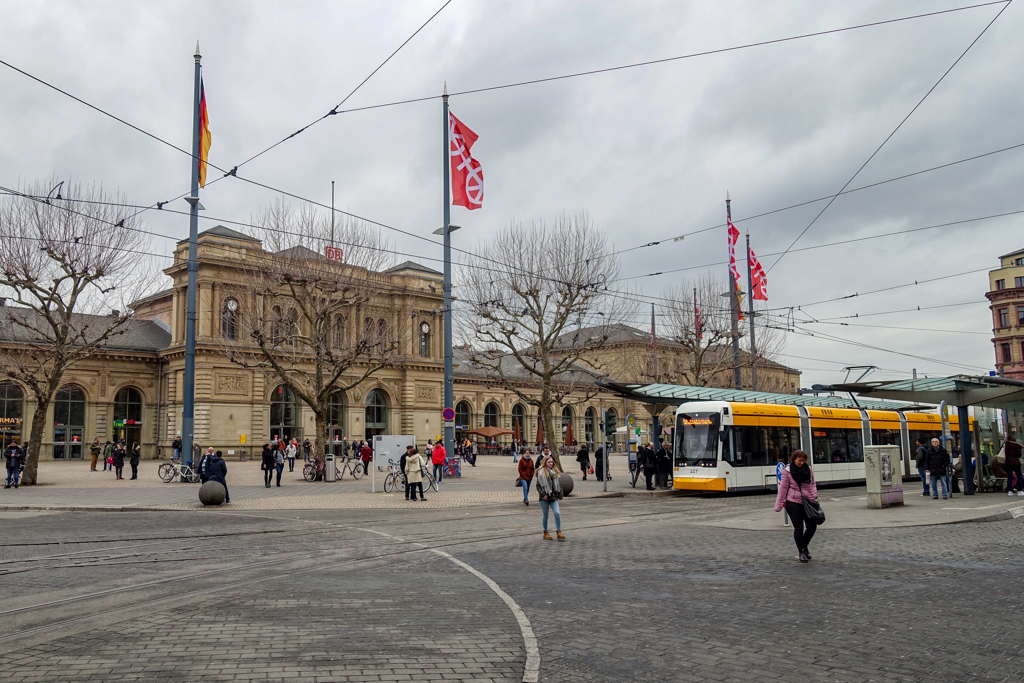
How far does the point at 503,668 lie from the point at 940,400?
22.0 m

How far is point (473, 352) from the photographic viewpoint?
125 feet

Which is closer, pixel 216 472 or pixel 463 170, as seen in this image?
pixel 216 472

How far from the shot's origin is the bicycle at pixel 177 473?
30859 mm

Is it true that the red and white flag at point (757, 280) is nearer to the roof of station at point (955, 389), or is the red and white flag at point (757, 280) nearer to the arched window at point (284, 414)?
the roof of station at point (955, 389)

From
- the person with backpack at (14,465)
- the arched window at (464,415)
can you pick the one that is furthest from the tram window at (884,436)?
the arched window at (464,415)

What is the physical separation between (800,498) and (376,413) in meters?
58.2

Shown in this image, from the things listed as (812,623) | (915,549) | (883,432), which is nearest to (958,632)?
(812,623)

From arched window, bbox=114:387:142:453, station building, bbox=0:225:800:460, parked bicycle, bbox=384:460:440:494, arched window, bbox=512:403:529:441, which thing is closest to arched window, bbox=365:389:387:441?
station building, bbox=0:225:800:460

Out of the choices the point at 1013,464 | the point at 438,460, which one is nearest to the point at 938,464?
the point at 1013,464

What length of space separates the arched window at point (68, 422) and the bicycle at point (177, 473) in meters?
27.3

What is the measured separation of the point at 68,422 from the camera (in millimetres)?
55875

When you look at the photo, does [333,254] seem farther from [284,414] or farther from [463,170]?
[284,414]

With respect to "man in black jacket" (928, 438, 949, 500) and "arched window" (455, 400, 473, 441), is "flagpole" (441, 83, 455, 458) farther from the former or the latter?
"arched window" (455, 400, 473, 441)

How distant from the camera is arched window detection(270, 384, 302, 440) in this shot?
60781mm
